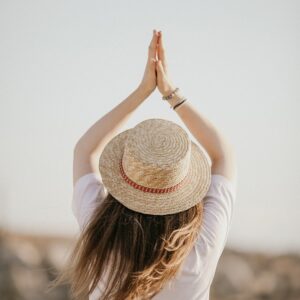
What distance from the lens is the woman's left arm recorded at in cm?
223

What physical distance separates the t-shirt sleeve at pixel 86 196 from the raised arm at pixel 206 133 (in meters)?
0.37

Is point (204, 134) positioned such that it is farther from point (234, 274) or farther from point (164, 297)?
point (234, 274)

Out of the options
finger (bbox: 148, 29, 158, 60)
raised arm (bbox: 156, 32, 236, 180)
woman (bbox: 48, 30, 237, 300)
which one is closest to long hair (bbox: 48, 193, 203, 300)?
woman (bbox: 48, 30, 237, 300)

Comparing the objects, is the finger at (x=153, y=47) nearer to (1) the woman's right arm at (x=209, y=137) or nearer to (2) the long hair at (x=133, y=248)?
(1) the woman's right arm at (x=209, y=137)

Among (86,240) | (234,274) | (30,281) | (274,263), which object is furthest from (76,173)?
(274,263)

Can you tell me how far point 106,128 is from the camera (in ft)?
7.50

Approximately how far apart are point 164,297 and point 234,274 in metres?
8.70

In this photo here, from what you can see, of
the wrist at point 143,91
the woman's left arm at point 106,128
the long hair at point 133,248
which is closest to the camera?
the long hair at point 133,248

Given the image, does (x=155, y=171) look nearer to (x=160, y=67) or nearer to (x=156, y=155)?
(x=156, y=155)

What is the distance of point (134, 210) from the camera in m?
1.92

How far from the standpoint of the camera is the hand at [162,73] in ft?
7.63

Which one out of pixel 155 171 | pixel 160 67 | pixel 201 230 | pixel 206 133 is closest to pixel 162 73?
pixel 160 67

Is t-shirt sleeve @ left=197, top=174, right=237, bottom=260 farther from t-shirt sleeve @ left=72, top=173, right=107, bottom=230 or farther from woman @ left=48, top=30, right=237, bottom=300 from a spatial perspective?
t-shirt sleeve @ left=72, top=173, right=107, bottom=230

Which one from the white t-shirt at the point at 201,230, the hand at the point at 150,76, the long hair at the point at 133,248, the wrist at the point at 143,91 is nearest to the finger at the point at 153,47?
the hand at the point at 150,76
